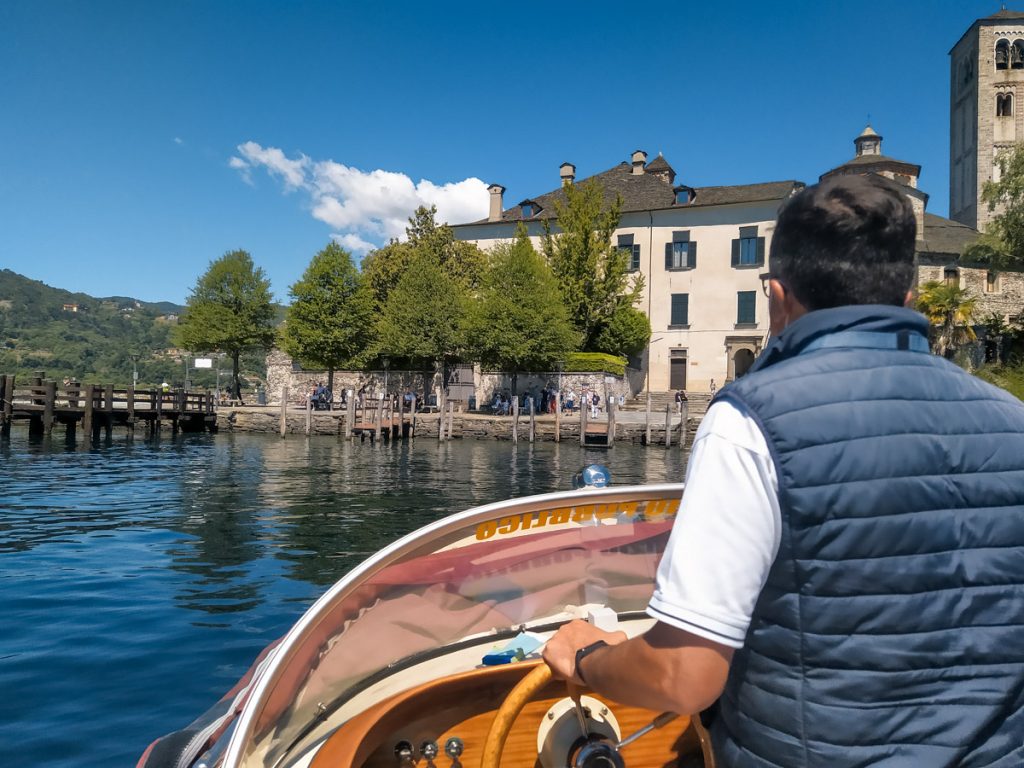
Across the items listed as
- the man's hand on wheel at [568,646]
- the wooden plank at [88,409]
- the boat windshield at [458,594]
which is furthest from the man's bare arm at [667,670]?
the wooden plank at [88,409]

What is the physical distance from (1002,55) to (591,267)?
39.0 meters

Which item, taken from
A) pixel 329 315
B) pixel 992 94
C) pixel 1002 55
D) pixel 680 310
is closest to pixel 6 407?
pixel 329 315

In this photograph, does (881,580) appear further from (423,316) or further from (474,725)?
(423,316)

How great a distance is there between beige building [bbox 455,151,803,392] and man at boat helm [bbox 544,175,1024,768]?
→ 139 feet

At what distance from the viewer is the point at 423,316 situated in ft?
138

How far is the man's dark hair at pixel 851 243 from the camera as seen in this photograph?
137cm

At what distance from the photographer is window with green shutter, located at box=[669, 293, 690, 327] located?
44.4m

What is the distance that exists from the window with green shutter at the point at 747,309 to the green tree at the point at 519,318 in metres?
10.2

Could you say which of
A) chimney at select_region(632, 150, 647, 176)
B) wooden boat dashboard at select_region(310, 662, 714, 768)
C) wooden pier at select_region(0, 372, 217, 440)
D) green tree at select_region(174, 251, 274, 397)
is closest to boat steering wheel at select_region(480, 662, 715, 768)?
wooden boat dashboard at select_region(310, 662, 714, 768)

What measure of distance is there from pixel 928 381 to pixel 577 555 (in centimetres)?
176

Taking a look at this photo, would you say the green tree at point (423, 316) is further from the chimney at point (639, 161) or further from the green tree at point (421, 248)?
the chimney at point (639, 161)

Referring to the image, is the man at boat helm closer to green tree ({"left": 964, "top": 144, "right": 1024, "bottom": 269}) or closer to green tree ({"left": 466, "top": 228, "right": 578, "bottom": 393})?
green tree ({"left": 466, "top": 228, "right": 578, "bottom": 393})

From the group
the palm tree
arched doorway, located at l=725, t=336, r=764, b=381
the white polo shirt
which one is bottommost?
the white polo shirt

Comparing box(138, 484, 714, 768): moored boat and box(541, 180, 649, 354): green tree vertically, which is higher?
box(541, 180, 649, 354): green tree
